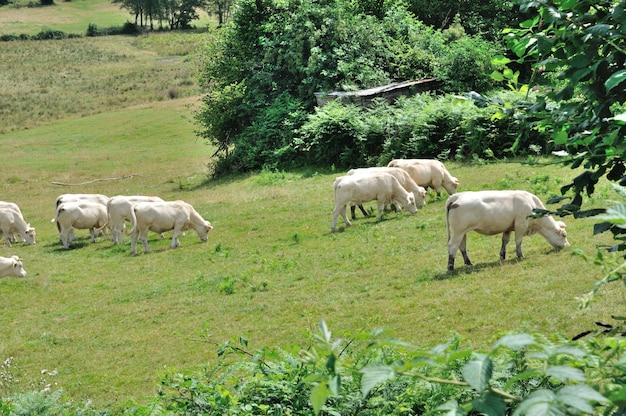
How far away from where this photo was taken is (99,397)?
38.7 ft

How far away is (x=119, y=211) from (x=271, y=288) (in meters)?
9.09

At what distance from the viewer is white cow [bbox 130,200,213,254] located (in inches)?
904

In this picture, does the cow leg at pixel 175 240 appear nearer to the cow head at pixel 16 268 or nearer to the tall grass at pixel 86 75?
the cow head at pixel 16 268

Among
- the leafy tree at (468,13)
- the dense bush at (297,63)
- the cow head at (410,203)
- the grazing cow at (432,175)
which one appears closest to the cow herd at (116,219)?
the cow head at (410,203)

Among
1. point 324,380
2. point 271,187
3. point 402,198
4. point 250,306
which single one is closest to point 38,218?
point 271,187

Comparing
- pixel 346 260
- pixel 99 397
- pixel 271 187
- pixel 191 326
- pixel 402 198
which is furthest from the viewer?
pixel 271 187

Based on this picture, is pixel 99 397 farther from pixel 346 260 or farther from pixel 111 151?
pixel 111 151

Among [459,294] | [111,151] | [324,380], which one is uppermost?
[324,380]

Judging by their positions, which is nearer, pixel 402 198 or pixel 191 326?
pixel 191 326

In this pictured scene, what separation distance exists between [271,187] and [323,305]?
16.2 meters

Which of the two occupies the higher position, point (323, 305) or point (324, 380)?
point (324, 380)

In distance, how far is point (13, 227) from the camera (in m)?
26.1

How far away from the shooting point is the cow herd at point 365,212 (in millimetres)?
15414

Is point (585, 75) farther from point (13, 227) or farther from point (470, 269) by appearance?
point (13, 227)
